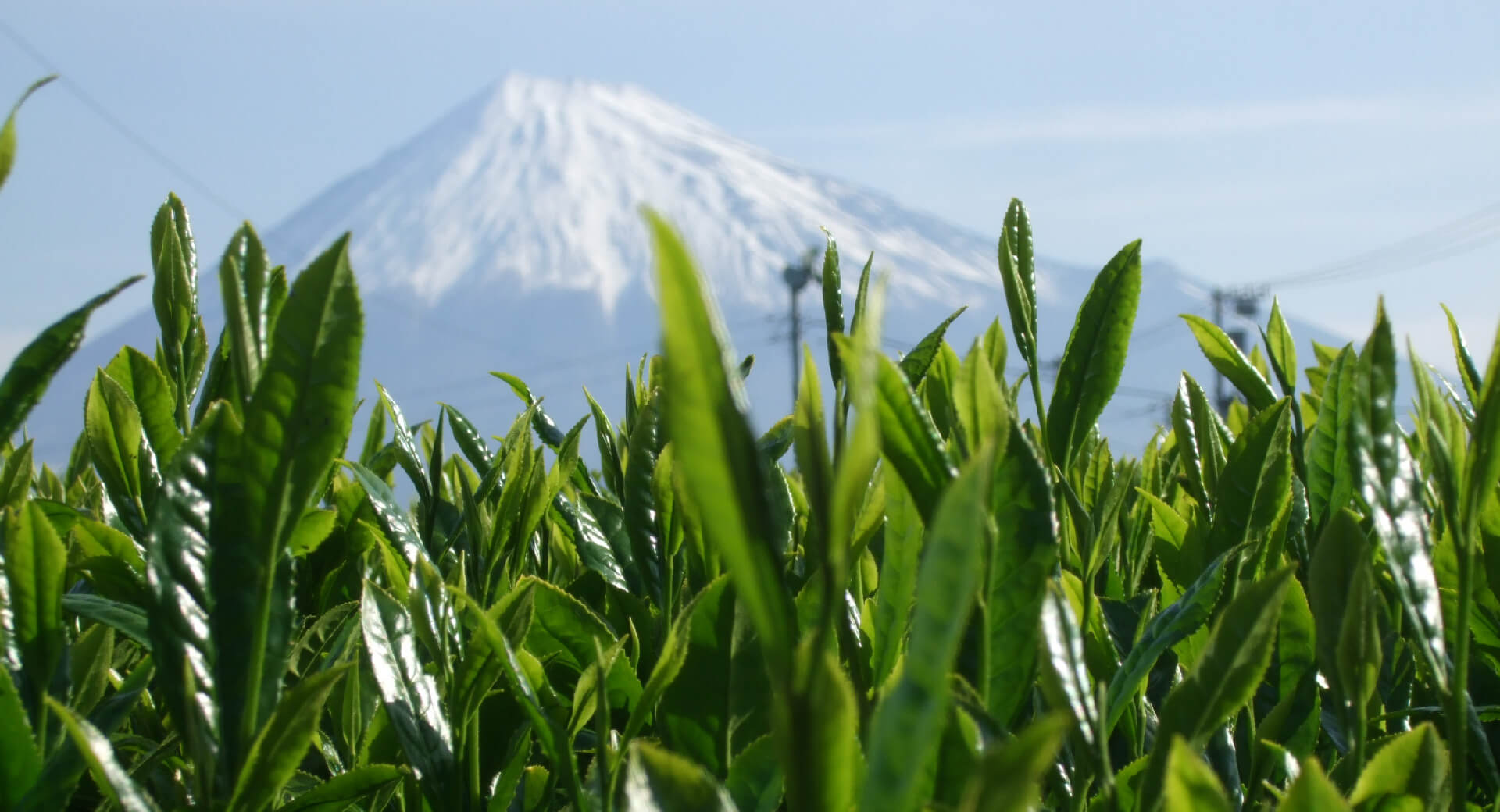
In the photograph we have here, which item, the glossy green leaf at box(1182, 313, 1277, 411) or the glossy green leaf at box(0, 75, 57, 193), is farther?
the glossy green leaf at box(1182, 313, 1277, 411)

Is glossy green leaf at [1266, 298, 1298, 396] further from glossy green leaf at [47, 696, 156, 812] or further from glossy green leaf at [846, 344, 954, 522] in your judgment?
glossy green leaf at [47, 696, 156, 812]

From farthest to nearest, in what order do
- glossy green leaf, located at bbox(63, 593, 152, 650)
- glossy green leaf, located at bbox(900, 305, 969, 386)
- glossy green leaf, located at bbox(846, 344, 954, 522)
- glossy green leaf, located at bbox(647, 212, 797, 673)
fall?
glossy green leaf, located at bbox(900, 305, 969, 386), glossy green leaf, located at bbox(63, 593, 152, 650), glossy green leaf, located at bbox(846, 344, 954, 522), glossy green leaf, located at bbox(647, 212, 797, 673)

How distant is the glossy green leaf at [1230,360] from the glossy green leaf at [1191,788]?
24.0 inches

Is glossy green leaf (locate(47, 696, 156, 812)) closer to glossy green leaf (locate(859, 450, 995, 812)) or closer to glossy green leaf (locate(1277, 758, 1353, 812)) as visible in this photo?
glossy green leaf (locate(859, 450, 995, 812))

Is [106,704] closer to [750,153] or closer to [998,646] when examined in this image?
[998,646]

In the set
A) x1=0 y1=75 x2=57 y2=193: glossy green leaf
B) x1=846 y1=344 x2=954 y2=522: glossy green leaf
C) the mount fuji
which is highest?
the mount fuji

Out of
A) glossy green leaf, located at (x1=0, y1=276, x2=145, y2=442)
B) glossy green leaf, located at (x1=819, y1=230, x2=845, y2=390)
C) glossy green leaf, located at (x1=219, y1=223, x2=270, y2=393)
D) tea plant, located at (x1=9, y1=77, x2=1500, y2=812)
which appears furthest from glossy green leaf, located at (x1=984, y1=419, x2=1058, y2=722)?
glossy green leaf, located at (x1=0, y1=276, x2=145, y2=442)

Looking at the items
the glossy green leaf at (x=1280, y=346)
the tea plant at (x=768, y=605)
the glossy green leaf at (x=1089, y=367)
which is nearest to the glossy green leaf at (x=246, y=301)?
the tea plant at (x=768, y=605)

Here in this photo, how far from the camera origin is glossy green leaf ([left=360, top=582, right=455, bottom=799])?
636 mm

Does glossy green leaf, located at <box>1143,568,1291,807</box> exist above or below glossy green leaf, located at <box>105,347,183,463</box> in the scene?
below

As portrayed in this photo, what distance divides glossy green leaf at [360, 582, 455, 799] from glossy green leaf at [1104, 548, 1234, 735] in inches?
14.3

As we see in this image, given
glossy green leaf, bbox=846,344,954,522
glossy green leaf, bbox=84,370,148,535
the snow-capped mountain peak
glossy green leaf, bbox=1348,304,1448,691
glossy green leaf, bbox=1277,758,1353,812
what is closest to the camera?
glossy green leaf, bbox=1277,758,1353,812

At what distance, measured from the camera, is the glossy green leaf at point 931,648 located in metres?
0.34

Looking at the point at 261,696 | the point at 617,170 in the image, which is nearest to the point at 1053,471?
the point at 261,696
